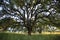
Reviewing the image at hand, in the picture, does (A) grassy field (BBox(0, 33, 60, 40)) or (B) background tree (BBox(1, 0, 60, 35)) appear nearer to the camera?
(A) grassy field (BBox(0, 33, 60, 40))

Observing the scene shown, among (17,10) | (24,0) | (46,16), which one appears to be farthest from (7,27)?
(46,16)

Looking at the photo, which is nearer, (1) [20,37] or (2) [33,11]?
(1) [20,37]

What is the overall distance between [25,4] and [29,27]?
321 centimetres

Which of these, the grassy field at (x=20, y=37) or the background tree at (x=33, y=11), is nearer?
the grassy field at (x=20, y=37)

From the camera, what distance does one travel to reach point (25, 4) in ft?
68.6

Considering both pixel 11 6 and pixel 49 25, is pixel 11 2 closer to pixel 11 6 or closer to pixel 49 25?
pixel 11 6

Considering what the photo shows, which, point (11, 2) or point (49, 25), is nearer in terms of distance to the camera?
point (11, 2)

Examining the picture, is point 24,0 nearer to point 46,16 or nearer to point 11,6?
point 11,6

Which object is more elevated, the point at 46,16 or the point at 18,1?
the point at 18,1

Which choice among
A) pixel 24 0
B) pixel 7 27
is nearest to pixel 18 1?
pixel 24 0

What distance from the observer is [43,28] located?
843 inches

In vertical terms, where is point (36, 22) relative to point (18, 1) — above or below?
below

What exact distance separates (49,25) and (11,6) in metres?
5.82

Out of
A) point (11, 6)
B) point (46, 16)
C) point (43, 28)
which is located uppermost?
point (11, 6)
